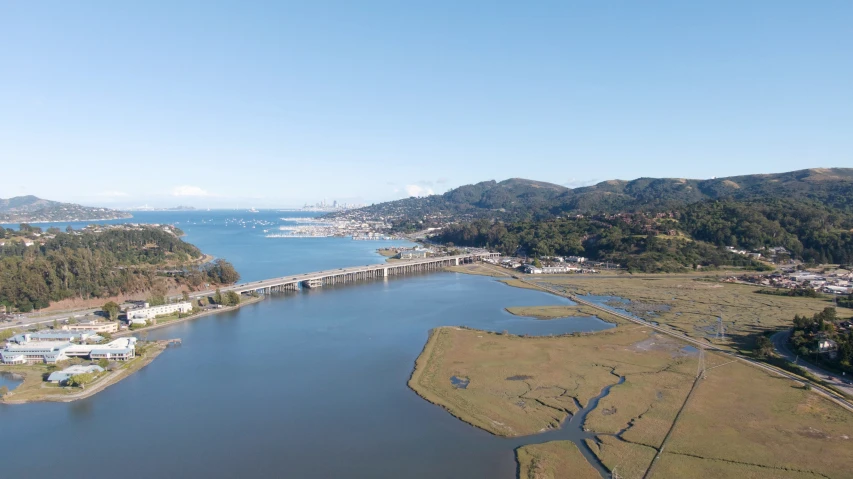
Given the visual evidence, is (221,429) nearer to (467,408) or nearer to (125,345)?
(467,408)

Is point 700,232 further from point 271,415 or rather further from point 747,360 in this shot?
point 271,415

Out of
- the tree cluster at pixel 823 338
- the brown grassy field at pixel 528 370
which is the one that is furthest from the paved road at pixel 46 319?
the tree cluster at pixel 823 338

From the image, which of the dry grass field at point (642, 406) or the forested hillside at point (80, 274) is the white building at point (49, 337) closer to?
the forested hillside at point (80, 274)

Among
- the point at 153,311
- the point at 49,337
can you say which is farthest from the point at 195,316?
the point at 49,337

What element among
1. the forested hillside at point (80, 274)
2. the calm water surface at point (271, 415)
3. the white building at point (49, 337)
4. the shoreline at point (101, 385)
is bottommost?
the calm water surface at point (271, 415)

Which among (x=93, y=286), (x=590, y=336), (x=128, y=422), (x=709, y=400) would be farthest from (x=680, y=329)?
(x=93, y=286)

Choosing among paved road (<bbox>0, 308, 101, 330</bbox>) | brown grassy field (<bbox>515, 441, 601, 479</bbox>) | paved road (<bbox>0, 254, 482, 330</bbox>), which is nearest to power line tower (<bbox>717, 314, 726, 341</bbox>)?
brown grassy field (<bbox>515, 441, 601, 479</bbox>)
